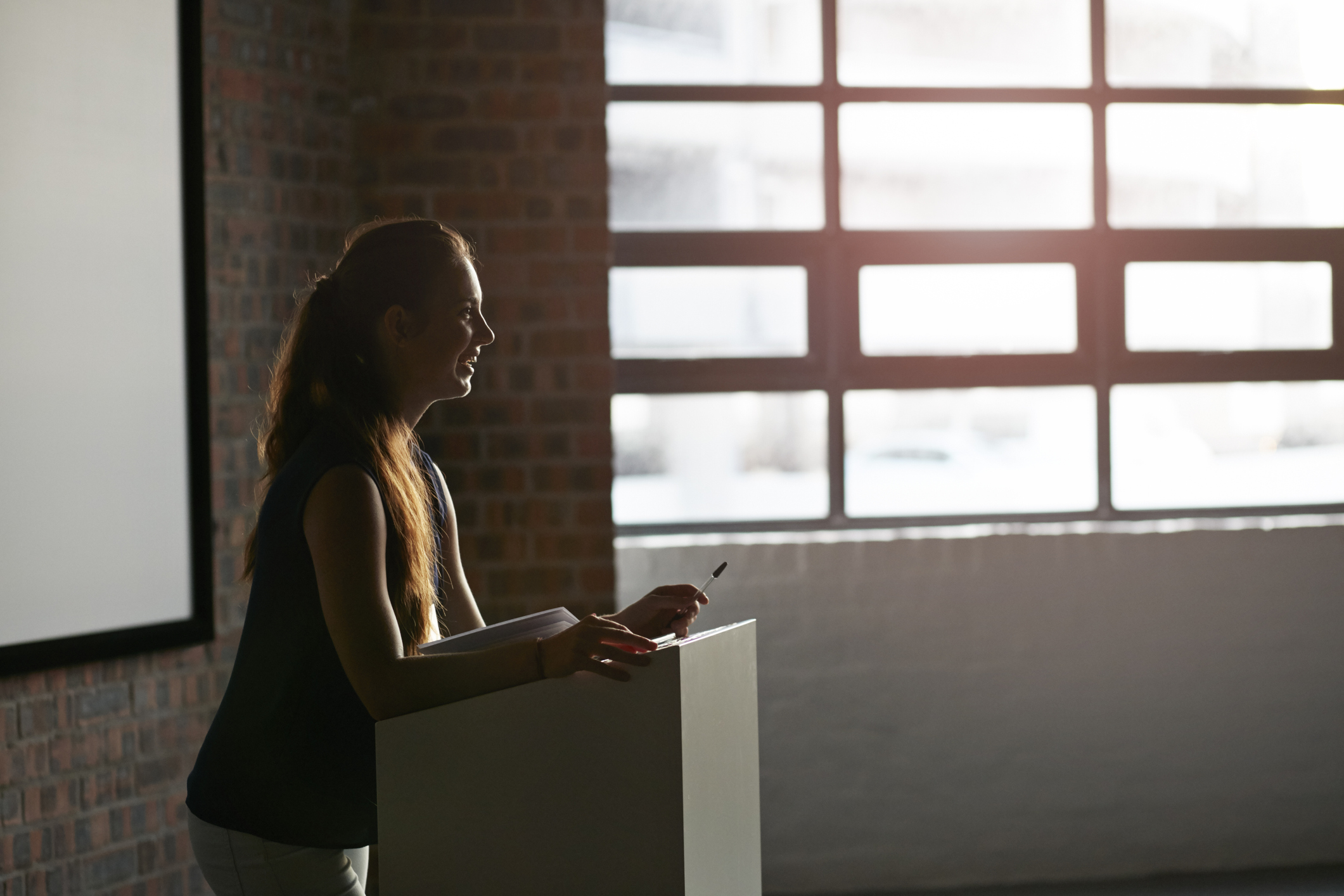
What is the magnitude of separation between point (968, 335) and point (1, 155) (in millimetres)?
2791

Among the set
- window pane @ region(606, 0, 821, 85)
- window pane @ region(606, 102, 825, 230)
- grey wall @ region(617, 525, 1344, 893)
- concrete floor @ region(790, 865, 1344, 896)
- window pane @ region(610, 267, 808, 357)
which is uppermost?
window pane @ region(606, 0, 821, 85)

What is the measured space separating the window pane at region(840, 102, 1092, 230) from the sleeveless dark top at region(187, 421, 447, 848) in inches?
113

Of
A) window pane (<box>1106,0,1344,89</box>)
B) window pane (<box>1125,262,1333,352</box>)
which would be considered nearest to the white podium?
window pane (<box>1125,262,1333,352</box>)

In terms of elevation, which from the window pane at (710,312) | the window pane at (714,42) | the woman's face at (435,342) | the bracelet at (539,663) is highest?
the window pane at (714,42)

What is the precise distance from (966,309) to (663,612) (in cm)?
273

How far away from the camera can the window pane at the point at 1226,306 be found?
407 centimetres

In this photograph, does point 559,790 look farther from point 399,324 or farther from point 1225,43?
point 1225,43

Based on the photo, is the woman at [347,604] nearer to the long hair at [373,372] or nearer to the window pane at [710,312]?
the long hair at [373,372]

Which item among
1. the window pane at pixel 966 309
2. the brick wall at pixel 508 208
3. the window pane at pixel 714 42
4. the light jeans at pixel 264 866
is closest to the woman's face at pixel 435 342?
the light jeans at pixel 264 866

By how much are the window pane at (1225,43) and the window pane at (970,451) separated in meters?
1.07

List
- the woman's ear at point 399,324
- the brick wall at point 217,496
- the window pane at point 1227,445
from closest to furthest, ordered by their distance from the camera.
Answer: the woman's ear at point 399,324 < the brick wall at point 217,496 < the window pane at point 1227,445

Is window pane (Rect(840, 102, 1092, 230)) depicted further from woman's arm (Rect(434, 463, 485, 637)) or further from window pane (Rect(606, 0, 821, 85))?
woman's arm (Rect(434, 463, 485, 637))

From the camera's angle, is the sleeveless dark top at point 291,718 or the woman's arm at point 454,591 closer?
the sleeveless dark top at point 291,718

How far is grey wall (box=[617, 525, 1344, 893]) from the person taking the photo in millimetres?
3801
